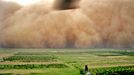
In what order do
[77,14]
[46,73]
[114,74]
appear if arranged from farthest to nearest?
1. [77,14]
2. [46,73]
3. [114,74]

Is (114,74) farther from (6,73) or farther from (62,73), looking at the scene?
(6,73)

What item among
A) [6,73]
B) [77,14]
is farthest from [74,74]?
[77,14]

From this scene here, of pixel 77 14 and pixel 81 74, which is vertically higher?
pixel 77 14

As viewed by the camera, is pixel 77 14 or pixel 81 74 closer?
pixel 81 74

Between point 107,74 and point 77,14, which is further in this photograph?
point 77,14

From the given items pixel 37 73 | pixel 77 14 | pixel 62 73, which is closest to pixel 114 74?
pixel 62 73

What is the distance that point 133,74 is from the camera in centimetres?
2239

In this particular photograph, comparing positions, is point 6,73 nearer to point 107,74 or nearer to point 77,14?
point 107,74

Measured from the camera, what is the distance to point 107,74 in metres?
22.0

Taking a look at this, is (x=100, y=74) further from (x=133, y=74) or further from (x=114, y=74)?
(x=133, y=74)

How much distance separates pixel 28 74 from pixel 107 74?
639 centimetres

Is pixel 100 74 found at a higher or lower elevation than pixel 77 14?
lower

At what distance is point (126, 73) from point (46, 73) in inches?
261

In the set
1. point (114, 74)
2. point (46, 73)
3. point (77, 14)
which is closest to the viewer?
point (114, 74)
